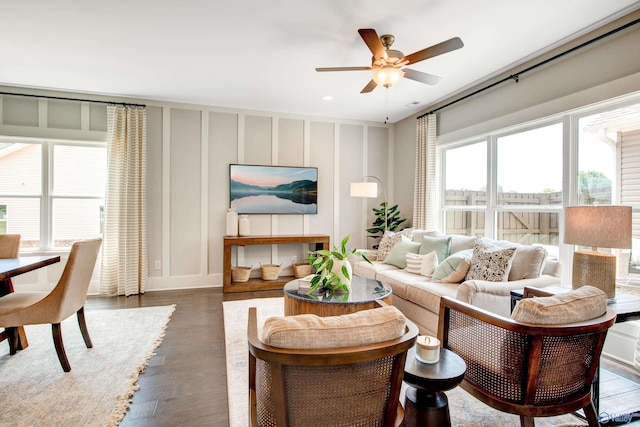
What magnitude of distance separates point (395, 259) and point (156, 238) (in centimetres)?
331

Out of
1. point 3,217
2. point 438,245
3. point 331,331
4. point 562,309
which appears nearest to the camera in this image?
point 331,331

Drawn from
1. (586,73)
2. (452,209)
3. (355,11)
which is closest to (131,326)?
(355,11)

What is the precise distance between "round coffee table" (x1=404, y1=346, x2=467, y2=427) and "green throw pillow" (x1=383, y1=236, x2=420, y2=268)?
262cm

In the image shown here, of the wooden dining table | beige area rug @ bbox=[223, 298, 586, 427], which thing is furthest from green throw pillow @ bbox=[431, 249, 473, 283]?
the wooden dining table

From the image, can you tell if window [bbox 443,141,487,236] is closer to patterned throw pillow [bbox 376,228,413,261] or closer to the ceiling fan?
patterned throw pillow [bbox 376,228,413,261]

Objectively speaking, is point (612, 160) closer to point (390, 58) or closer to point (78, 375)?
point (390, 58)

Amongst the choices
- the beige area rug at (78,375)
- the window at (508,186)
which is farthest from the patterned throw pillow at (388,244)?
the beige area rug at (78,375)

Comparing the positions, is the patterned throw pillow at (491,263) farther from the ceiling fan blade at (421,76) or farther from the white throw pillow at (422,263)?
the ceiling fan blade at (421,76)

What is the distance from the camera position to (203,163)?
486cm

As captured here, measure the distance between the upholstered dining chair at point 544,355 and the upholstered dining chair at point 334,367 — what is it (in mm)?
641

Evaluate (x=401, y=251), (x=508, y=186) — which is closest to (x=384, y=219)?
(x=401, y=251)

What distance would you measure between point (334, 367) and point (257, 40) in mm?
2824

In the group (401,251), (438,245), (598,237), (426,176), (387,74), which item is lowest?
(401,251)

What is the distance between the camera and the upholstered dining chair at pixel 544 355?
1.35 meters
